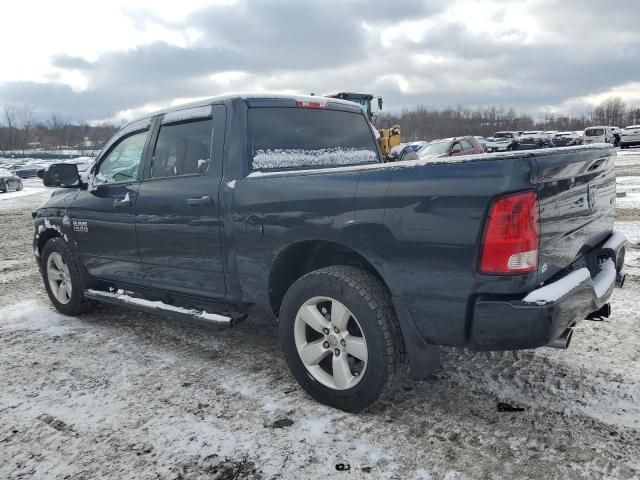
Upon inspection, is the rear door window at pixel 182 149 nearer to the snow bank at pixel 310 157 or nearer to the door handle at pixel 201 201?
the door handle at pixel 201 201

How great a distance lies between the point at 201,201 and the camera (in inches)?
140

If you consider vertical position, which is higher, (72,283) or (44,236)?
(44,236)

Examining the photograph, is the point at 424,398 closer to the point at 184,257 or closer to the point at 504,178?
the point at 504,178

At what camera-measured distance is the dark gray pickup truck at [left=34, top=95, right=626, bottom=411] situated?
2395mm

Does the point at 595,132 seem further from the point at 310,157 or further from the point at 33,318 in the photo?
the point at 33,318

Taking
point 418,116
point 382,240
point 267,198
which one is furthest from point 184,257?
point 418,116

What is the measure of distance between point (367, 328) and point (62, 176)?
3.42 m

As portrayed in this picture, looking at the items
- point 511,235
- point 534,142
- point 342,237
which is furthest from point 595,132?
point 511,235

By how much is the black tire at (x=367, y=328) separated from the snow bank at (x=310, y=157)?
3.31 feet

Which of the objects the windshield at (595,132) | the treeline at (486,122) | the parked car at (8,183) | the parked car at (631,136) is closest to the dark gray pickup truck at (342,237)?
the parked car at (8,183)

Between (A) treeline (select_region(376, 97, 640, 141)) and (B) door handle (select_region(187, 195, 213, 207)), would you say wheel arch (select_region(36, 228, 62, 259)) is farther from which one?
(A) treeline (select_region(376, 97, 640, 141))

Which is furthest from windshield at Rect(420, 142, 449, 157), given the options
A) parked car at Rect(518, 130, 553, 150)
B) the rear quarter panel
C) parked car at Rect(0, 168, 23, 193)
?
parked car at Rect(0, 168, 23, 193)

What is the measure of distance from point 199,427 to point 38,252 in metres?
3.49

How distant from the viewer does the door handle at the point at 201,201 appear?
11.5ft
